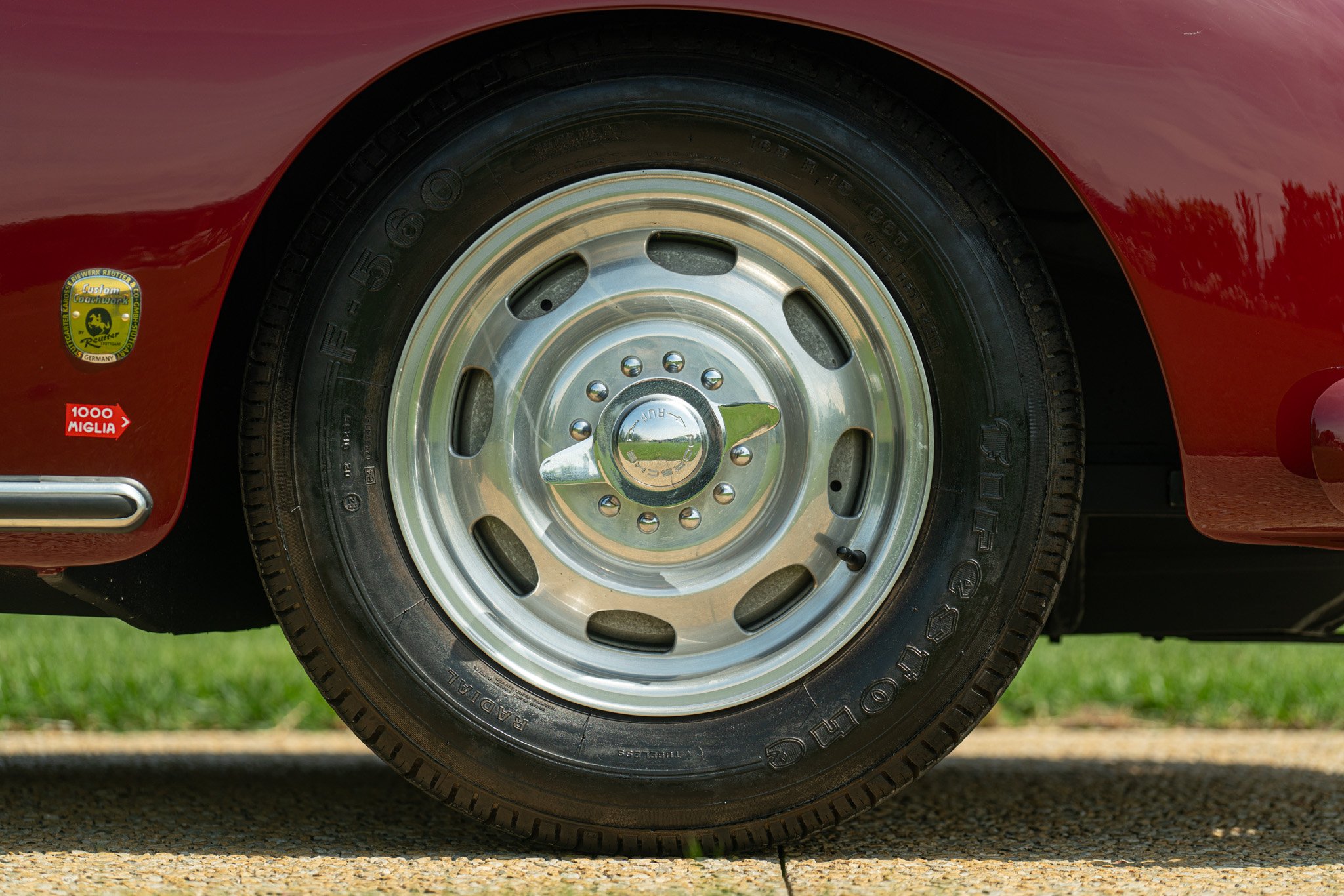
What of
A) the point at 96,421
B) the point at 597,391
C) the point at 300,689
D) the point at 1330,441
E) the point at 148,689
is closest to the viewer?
the point at 1330,441

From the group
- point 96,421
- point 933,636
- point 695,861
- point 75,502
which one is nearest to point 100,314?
point 96,421

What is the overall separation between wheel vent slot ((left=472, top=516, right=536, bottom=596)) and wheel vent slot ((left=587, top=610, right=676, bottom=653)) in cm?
12

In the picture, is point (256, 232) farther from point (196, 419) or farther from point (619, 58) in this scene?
point (619, 58)

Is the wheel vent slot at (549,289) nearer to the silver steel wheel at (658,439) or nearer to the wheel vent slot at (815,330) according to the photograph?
the silver steel wheel at (658,439)

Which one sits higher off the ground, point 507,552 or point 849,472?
point 849,472

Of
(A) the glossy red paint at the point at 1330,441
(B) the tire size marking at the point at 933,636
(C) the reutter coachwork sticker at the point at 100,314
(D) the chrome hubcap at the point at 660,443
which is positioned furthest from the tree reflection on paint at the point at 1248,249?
(C) the reutter coachwork sticker at the point at 100,314

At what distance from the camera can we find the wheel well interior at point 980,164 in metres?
1.77

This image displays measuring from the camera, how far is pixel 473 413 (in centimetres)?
184

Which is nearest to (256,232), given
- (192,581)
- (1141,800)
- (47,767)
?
(192,581)

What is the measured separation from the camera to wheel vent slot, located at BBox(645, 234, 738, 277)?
72.0 inches

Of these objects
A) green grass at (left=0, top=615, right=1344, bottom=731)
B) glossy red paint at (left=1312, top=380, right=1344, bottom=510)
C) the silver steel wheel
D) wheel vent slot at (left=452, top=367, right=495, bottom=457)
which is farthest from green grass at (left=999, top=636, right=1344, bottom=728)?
wheel vent slot at (left=452, top=367, right=495, bottom=457)

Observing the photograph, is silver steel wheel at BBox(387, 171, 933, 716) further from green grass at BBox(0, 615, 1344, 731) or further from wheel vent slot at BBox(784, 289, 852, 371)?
green grass at BBox(0, 615, 1344, 731)

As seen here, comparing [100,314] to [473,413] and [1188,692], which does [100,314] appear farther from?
[1188,692]

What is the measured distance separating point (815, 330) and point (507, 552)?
0.58 m
